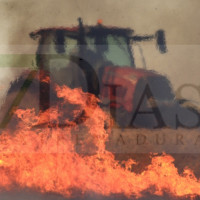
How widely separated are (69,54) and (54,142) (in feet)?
9.22

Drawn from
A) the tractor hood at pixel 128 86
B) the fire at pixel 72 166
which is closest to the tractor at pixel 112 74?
the tractor hood at pixel 128 86

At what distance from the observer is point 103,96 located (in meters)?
6.91

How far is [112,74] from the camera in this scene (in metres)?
7.10

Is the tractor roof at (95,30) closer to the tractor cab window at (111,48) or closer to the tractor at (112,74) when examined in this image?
the tractor at (112,74)

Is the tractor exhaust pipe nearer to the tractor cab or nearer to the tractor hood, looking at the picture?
the tractor cab

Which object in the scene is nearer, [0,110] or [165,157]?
[165,157]

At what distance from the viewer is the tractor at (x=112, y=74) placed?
644 centimetres

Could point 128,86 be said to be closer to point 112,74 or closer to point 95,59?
point 112,74

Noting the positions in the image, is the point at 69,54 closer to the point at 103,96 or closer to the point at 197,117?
the point at 103,96

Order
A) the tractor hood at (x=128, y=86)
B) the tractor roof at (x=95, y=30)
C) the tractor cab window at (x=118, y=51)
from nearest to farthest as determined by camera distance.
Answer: the tractor hood at (x=128, y=86)
the tractor cab window at (x=118, y=51)
the tractor roof at (x=95, y=30)

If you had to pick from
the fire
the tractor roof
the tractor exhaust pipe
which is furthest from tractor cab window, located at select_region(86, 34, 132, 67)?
the fire

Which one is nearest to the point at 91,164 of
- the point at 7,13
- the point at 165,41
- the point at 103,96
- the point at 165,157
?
the point at 165,157

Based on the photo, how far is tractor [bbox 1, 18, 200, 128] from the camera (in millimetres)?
6438

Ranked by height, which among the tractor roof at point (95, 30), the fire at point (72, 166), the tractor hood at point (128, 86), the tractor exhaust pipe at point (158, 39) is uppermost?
the tractor roof at point (95, 30)
